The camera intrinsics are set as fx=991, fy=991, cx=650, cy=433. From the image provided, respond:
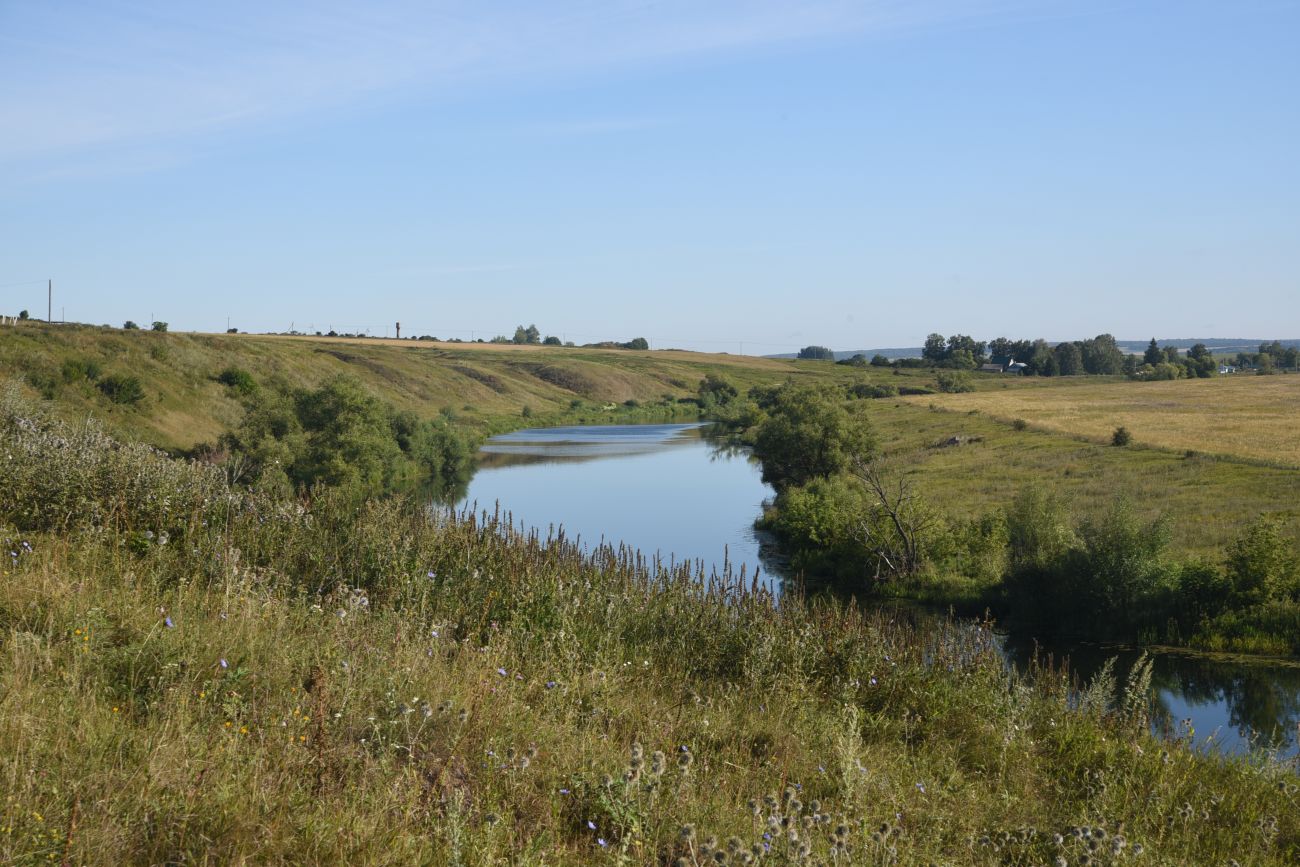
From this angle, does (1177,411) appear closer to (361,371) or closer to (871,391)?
(871,391)

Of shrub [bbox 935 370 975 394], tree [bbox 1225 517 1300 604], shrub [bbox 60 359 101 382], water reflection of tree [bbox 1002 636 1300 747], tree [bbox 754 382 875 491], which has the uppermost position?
shrub [bbox 935 370 975 394]

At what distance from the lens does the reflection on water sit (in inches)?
1283

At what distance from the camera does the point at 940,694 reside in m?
7.86

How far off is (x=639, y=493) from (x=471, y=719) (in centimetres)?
4061

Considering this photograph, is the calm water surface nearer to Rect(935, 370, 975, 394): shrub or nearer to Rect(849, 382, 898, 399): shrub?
Rect(849, 382, 898, 399): shrub

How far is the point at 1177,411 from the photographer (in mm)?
67875

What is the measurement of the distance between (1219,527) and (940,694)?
24.5 metres

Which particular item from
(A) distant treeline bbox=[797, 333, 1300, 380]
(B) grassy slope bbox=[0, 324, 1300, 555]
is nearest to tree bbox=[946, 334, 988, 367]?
(A) distant treeline bbox=[797, 333, 1300, 380]

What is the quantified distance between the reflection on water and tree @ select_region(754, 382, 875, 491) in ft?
7.09

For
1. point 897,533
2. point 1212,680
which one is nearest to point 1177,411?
point 897,533

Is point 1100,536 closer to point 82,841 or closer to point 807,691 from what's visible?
point 807,691

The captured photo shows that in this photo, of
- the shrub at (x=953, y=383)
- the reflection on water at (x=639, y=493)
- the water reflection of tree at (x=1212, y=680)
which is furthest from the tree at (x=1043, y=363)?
the water reflection of tree at (x=1212, y=680)

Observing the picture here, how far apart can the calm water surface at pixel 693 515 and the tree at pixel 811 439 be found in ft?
6.77

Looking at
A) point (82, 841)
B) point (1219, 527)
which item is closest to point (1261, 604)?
point (1219, 527)
